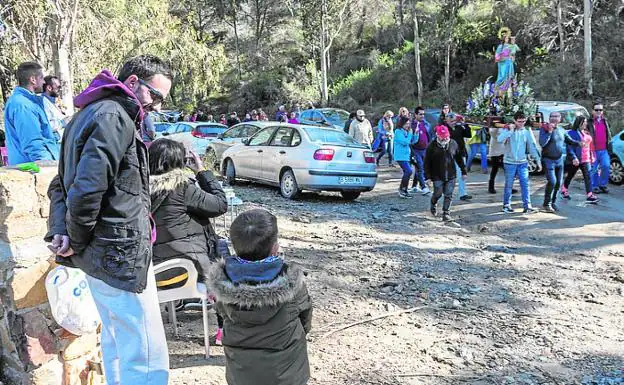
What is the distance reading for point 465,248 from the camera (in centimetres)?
829

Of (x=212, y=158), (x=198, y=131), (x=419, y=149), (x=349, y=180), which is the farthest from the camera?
(x=198, y=131)

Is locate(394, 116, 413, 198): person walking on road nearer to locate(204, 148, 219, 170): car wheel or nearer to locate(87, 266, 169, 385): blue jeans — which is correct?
locate(204, 148, 219, 170): car wheel

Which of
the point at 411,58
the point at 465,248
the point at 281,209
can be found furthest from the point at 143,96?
the point at 411,58

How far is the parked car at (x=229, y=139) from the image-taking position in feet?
53.2

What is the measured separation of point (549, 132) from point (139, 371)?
363 inches

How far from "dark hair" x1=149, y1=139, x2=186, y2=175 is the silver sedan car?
710cm

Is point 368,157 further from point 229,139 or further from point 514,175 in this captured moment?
point 229,139

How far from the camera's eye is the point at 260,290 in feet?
9.51

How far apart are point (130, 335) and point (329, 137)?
367 inches

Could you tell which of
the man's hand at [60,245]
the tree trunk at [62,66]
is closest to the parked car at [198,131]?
the tree trunk at [62,66]

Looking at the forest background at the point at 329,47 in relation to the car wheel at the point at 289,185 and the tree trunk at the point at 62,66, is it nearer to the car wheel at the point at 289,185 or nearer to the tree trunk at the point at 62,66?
the tree trunk at the point at 62,66

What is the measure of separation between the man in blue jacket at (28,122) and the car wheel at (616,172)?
38.3 feet

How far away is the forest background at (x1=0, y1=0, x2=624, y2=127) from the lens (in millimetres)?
15695

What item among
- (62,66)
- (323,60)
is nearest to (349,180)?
(62,66)
